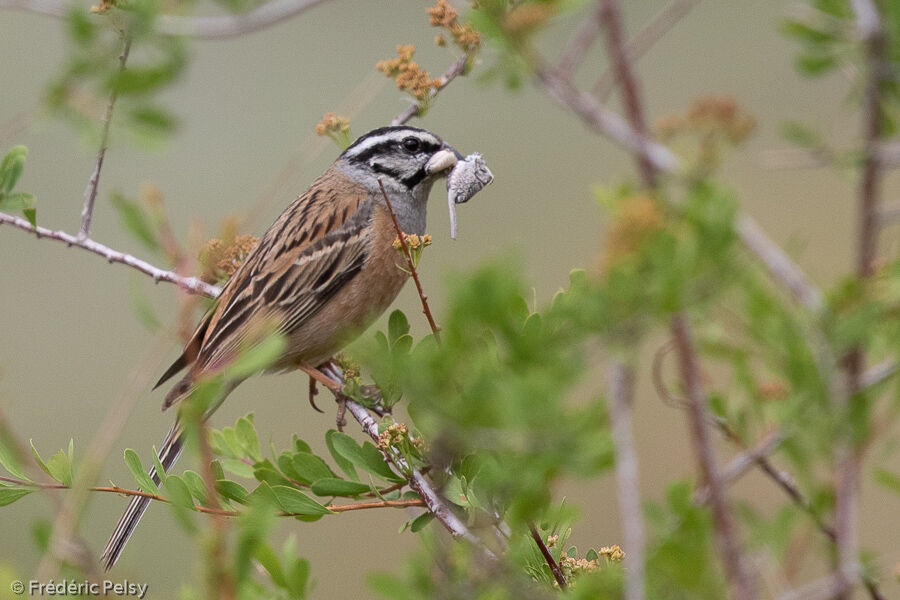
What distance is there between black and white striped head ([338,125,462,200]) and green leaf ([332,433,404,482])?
1.96 metres

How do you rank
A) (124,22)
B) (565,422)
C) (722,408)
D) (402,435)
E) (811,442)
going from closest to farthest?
(565,422), (811,442), (722,408), (124,22), (402,435)

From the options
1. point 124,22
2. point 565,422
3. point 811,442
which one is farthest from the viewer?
point 124,22

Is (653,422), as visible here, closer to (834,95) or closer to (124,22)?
(834,95)

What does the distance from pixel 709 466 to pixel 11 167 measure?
196 cm

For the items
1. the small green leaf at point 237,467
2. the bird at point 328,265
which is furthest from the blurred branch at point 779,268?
the bird at point 328,265

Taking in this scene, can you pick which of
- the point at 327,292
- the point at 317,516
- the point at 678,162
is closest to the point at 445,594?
the point at 678,162

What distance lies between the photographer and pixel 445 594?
112cm

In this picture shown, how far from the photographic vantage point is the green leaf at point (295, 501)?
1939 millimetres

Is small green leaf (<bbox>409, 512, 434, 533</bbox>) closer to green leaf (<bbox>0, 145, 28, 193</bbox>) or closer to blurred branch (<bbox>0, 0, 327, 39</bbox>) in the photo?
blurred branch (<bbox>0, 0, 327, 39</bbox>)

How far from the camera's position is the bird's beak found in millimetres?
3924

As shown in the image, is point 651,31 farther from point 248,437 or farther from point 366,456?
point 248,437

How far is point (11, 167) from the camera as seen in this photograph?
7.57 feet

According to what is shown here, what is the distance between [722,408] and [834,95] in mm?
9762

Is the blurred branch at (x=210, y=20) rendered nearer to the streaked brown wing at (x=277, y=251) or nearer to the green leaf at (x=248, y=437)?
the green leaf at (x=248, y=437)
